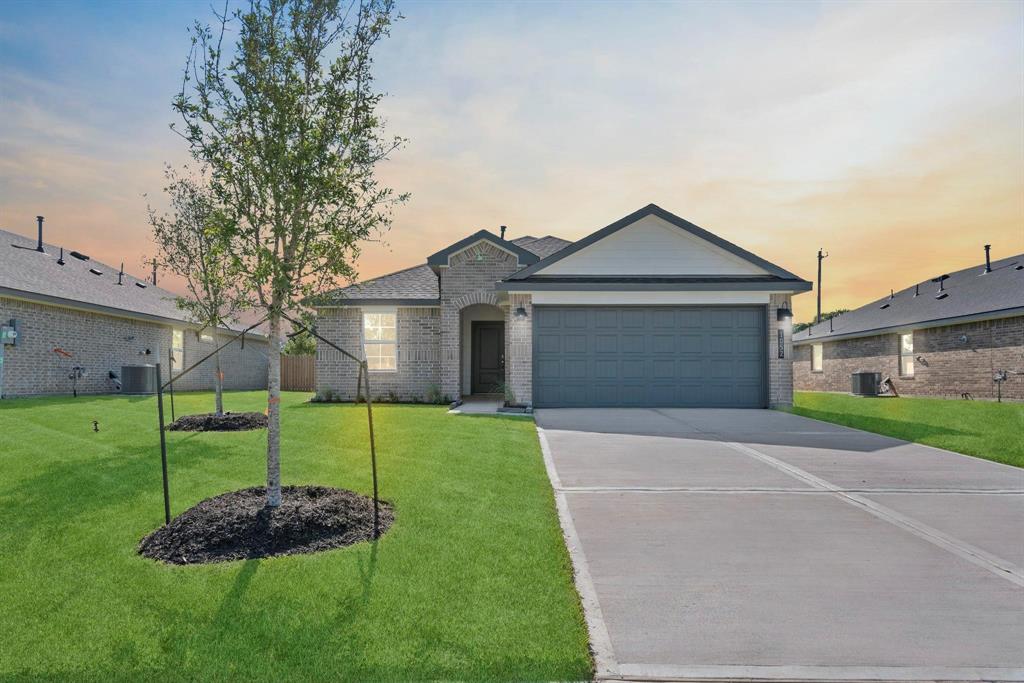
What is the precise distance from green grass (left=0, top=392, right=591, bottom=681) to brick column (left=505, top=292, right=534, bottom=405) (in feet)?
24.2

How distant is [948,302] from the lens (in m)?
Result: 22.8

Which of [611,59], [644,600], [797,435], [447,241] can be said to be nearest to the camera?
[644,600]

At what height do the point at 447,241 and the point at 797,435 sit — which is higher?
the point at 447,241

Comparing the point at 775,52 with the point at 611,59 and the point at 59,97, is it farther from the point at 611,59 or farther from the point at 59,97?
the point at 59,97

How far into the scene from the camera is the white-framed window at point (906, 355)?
78.9 feet

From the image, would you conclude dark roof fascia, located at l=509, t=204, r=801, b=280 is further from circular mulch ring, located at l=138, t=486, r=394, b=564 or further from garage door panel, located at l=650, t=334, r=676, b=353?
circular mulch ring, located at l=138, t=486, r=394, b=564

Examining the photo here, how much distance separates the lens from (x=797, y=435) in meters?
10.9

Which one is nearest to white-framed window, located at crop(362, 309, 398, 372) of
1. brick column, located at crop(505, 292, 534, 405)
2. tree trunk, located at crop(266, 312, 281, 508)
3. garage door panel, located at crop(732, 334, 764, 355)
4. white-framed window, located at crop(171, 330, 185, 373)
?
brick column, located at crop(505, 292, 534, 405)

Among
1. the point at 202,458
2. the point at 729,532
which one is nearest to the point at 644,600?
the point at 729,532

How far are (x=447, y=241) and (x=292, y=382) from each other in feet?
39.8

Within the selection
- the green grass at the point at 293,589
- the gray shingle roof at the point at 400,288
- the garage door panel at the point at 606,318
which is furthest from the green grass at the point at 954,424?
the gray shingle roof at the point at 400,288

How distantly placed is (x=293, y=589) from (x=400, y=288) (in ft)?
52.3

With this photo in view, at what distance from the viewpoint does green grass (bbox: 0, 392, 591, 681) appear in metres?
3.05

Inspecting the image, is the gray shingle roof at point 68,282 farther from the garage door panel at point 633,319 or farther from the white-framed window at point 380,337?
the garage door panel at point 633,319
